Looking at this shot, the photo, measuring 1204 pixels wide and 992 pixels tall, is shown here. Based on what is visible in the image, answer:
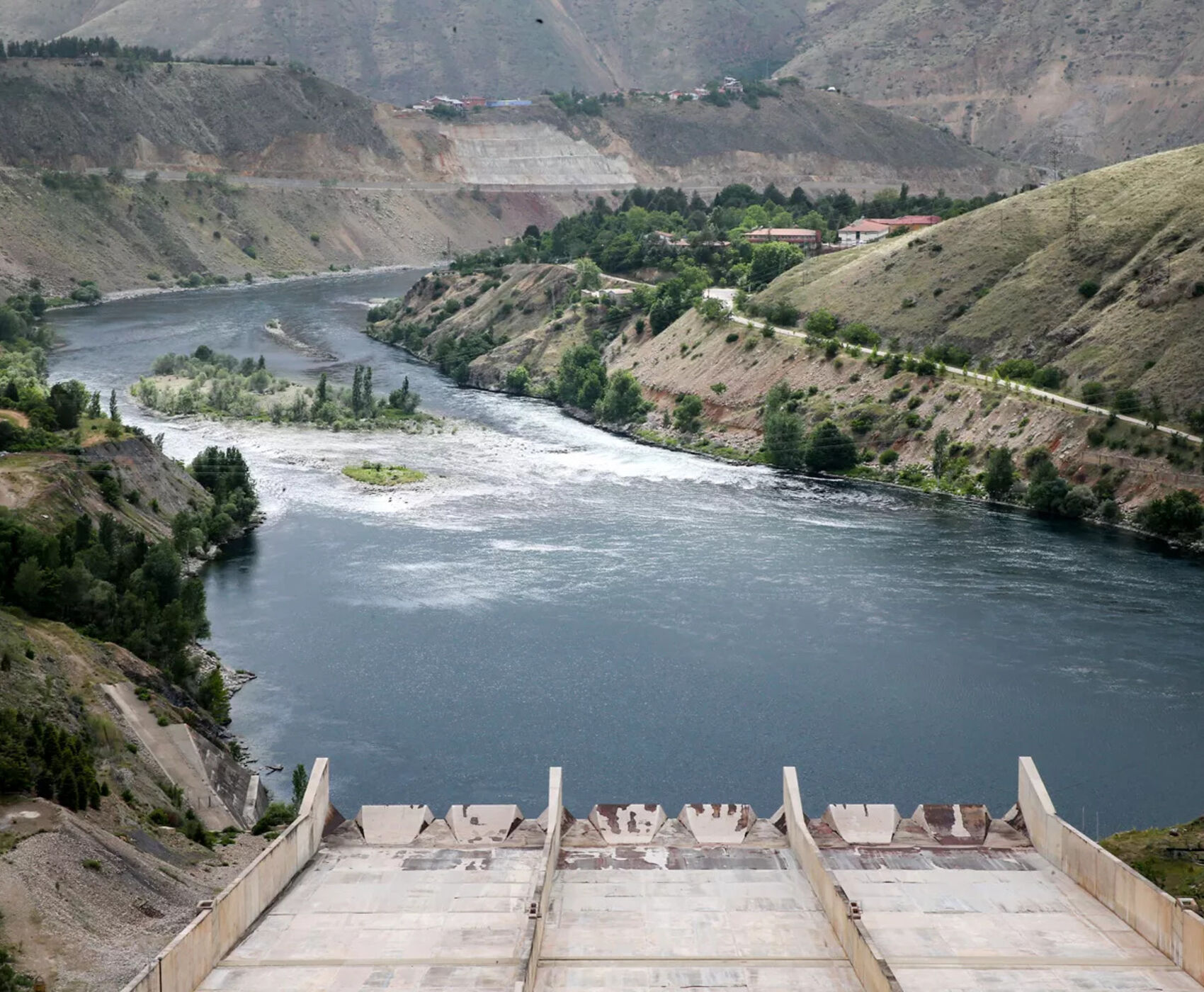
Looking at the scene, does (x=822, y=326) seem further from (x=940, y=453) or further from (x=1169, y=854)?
(x=1169, y=854)

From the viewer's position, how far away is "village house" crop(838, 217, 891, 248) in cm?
15525

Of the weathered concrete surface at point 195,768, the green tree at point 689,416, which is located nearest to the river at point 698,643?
the weathered concrete surface at point 195,768

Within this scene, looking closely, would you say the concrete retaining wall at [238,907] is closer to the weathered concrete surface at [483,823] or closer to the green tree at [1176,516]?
the weathered concrete surface at [483,823]

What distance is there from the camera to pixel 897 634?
2763 inches

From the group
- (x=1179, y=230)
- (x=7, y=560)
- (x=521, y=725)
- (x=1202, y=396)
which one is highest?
(x=1179, y=230)

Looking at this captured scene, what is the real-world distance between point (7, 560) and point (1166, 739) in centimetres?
4209

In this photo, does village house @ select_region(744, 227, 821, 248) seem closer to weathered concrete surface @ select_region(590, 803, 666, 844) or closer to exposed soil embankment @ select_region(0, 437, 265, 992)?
exposed soil embankment @ select_region(0, 437, 265, 992)

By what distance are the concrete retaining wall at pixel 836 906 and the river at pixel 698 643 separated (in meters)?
13.0

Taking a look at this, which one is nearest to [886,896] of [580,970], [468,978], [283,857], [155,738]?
[580,970]

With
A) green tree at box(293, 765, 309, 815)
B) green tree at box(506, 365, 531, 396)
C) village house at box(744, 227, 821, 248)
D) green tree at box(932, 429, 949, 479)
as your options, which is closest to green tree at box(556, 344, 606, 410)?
green tree at box(506, 365, 531, 396)

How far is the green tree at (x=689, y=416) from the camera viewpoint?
11762cm

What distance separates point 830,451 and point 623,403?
75.5 ft

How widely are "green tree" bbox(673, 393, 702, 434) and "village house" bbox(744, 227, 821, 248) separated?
43.5m

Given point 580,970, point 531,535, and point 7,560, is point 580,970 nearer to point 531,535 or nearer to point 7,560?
point 7,560
